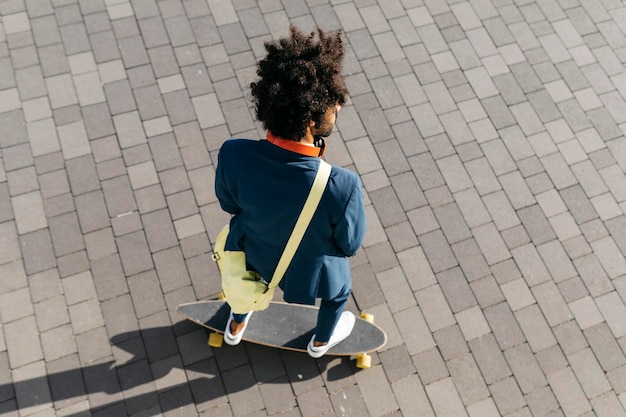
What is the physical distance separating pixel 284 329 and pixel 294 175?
187 cm

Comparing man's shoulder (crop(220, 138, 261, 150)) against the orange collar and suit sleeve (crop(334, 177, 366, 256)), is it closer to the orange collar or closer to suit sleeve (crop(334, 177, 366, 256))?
the orange collar

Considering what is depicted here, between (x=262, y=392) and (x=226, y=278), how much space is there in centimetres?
111

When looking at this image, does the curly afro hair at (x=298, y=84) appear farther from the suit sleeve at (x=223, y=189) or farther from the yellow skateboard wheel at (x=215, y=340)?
the yellow skateboard wheel at (x=215, y=340)

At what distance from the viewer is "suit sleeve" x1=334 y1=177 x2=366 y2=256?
2.58 m

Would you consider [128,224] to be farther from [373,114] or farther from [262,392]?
[373,114]

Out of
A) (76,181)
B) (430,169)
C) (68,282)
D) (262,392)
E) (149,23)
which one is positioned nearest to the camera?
(262,392)

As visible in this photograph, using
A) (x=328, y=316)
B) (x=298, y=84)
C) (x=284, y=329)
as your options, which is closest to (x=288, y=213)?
(x=298, y=84)

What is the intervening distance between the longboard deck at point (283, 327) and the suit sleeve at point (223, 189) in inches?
47.9

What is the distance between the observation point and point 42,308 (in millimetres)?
4020

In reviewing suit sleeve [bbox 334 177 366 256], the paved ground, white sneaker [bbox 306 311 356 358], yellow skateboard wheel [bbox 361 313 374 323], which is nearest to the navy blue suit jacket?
suit sleeve [bbox 334 177 366 256]

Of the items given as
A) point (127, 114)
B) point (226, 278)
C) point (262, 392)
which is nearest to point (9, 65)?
point (127, 114)

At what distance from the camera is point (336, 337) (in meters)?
3.82

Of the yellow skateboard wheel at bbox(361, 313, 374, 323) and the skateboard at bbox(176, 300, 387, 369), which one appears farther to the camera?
the yellow skateboard wheel at bbox(361, 313, 374, 323)

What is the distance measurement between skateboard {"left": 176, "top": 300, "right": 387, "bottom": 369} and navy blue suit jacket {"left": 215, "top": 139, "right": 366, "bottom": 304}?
0.91 meters
